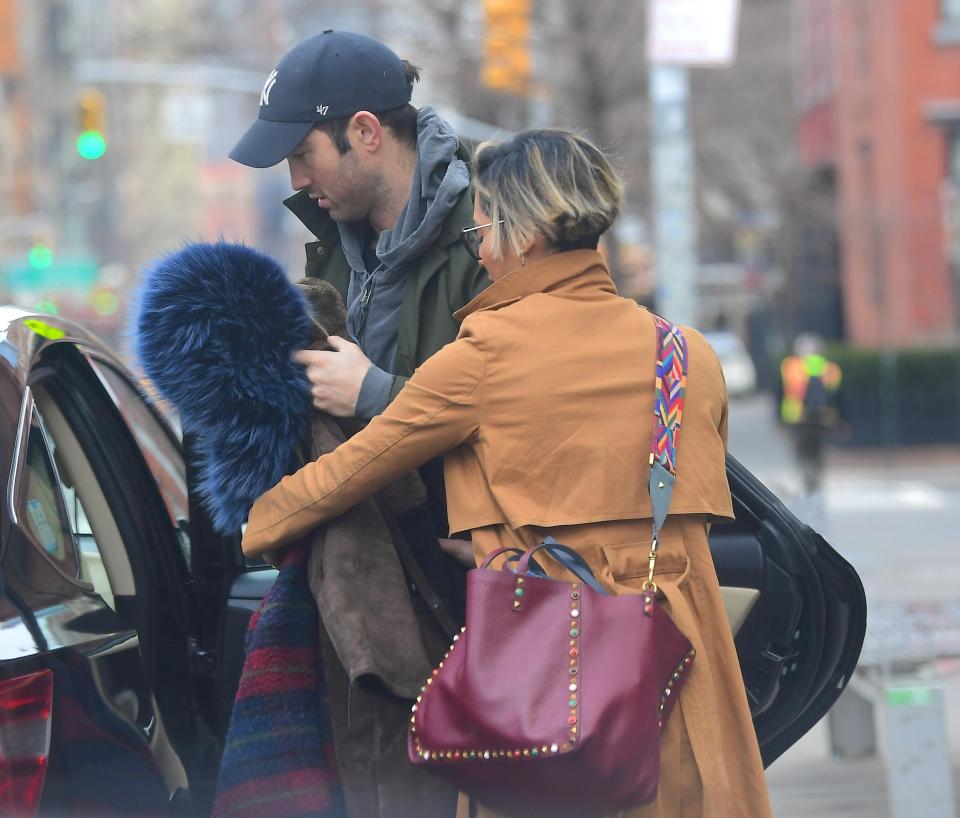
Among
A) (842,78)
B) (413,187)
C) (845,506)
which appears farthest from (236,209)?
(413,187)

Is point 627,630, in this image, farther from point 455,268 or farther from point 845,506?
point 845,506

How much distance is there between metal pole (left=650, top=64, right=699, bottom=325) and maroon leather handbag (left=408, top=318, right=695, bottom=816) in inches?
341

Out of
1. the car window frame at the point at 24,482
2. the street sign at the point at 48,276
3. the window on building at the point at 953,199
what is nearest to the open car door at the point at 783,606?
the car window frame at the point at 24,482

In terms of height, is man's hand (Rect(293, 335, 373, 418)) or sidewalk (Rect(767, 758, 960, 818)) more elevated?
man's hand (Rect(293, 335, 373, 418))

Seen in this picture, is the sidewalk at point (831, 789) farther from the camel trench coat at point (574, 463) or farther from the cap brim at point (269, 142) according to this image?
the cap brim at point (269, 142)

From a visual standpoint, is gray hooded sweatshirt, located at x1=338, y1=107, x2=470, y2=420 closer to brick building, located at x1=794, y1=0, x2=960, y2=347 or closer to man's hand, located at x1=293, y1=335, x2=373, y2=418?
man's hand, located at x1=293, y1=335, x2=373, y2=418

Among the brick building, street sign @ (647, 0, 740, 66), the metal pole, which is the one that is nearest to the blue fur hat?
street sign @ (647, 0, 740, 66)

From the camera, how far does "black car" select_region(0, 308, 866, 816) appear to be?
2.76 m

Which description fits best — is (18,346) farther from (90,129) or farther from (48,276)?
(48,276)

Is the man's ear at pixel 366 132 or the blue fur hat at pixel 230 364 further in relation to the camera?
the man's ear at pixel 366 132

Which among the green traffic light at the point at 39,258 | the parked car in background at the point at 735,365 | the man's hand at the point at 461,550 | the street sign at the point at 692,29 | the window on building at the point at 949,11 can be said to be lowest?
the parked car in background at the point at 735,365

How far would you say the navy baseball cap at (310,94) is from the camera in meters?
3.04

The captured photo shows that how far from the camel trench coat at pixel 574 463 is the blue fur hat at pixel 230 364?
0.09 m

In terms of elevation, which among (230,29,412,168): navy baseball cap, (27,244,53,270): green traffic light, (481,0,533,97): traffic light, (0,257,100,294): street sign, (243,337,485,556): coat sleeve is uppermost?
(481,0,533,97): traffic light
